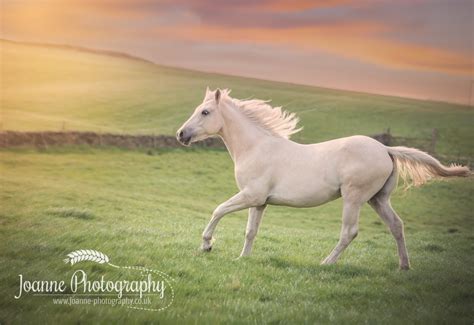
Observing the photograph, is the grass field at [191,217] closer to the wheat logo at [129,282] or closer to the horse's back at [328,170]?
the wheat logo at [129,282]

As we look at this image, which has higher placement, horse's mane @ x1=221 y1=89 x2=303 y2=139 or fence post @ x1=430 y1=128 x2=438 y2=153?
horse's mane @ x1=221 y1=89 x2=303 y2=139

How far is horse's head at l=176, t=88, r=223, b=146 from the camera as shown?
6746 millimetres

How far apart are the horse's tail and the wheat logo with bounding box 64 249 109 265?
3890 mm

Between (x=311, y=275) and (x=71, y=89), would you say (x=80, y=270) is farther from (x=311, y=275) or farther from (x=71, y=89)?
(x=71, y=89)

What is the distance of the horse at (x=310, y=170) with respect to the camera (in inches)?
248

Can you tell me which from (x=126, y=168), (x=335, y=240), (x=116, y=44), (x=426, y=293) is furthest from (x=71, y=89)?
(x=426, y=293)

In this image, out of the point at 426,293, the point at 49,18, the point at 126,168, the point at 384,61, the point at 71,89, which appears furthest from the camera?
the point at 71,89

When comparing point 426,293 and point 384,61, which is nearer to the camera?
point 426,293

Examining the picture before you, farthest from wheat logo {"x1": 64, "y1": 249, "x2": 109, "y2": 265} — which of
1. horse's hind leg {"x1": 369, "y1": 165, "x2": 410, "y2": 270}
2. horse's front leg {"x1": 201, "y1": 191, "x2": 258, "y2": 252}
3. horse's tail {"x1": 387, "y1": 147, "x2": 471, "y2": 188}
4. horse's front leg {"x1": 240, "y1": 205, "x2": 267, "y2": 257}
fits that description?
horse's tail {"x1": 387, "y1": 147, "x2": 471, "y2": 188}

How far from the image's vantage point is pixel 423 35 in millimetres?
9977

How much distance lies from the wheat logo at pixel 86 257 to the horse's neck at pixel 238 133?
2214mm

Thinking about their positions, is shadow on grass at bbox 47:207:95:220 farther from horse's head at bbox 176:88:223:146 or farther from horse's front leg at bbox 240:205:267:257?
horse's front leg at bbox 240:205:267:257

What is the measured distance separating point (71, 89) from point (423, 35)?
776 inches

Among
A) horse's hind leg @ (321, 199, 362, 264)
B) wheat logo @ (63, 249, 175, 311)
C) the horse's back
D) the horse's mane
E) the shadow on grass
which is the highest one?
the horse's mane
